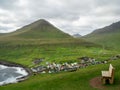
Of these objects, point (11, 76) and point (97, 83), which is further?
point (11, 76)

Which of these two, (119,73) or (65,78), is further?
(65,78)

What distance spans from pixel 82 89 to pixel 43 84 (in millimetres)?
11518

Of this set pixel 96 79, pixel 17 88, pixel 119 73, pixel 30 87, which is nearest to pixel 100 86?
pixel 96 79

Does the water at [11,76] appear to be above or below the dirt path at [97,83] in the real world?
below

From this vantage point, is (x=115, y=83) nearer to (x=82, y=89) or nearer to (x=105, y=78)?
(x=105, y=78)

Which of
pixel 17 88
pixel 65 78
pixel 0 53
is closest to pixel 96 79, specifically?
pixel 65 78

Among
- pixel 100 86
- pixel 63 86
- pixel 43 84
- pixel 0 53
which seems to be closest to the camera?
pixel 100 86

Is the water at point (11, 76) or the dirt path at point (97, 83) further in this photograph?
the water at point (11, 76)

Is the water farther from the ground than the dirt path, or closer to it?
closer to it

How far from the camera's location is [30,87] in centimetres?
5206

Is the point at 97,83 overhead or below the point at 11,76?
overhead

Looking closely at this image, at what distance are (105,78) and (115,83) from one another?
6.10ft

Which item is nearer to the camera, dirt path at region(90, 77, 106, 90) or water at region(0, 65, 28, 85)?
dirt path at region(90, 77, 106, 90)

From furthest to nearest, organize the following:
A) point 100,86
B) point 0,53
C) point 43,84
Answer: point 0,53
point 43,84
point 100,86
